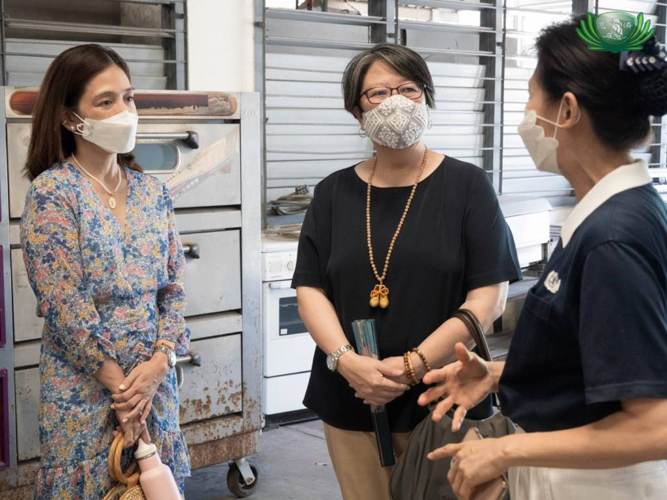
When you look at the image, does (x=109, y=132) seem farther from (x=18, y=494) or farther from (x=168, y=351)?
(x=18, y=494)

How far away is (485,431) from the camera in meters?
1.75

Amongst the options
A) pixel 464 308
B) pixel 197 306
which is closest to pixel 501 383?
pixel 464 308

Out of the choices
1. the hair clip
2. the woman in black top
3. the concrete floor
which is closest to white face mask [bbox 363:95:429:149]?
the woman in black top

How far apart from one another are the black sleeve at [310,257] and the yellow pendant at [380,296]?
0.60ft

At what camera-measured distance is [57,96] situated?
7.18 ft

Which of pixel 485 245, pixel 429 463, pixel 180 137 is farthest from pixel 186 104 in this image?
pixel 429 463

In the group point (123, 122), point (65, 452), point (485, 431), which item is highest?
point (123, 122)

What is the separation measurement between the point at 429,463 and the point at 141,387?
80cm

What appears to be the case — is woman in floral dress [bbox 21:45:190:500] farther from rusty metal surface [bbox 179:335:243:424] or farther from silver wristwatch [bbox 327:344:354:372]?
rusty metal surface [bbox 179:335:243:424]

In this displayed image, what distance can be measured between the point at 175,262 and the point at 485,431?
1022mm

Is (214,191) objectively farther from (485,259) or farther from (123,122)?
(485,259)

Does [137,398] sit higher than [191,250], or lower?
lower

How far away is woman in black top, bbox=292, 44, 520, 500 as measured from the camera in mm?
1931

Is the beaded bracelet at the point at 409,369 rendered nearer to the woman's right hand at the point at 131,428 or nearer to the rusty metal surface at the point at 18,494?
the woman's right hand at the point at 131,428
